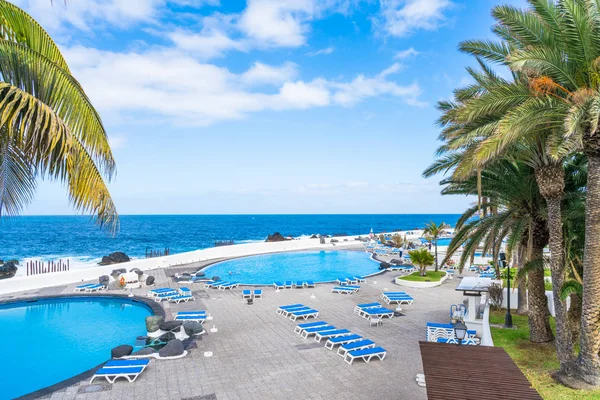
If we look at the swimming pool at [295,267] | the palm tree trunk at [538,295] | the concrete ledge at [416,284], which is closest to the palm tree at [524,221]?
the palm tree trunk at [538,295]

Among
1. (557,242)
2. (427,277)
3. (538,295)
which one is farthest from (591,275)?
(427,277)

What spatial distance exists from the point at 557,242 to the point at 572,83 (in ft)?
11.8

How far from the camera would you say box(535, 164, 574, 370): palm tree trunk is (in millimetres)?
9172

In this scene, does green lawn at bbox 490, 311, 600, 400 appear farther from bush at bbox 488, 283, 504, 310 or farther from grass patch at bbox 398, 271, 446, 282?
grass patch at bbox 398, 271, 446, 282

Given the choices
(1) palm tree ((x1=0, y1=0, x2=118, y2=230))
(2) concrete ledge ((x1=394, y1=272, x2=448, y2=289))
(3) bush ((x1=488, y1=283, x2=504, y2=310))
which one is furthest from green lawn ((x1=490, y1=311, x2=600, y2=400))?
(1) palm tree ((x1=0, y1=0, x2=118, y2=230))

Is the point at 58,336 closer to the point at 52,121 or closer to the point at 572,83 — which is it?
the point at 52,121

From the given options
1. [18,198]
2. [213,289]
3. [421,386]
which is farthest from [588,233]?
[213,289]

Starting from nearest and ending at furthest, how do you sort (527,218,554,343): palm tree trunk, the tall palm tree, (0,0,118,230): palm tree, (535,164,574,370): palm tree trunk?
(0,0,118,230): palm tree
the tall palm tree
(535,164,574,370): palm tree trunk
(527,218,554,343): palm tree trunk

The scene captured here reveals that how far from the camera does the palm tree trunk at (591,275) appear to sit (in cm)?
798

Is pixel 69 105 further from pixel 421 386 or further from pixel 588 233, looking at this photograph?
pixel 588 233

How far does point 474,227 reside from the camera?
487 inches

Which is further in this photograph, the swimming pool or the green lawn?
the swimming pool

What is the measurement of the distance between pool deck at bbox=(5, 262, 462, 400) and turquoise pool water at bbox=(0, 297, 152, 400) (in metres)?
2.27

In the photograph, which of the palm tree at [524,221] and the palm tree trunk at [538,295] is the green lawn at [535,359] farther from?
the palm tree at [524,221]
